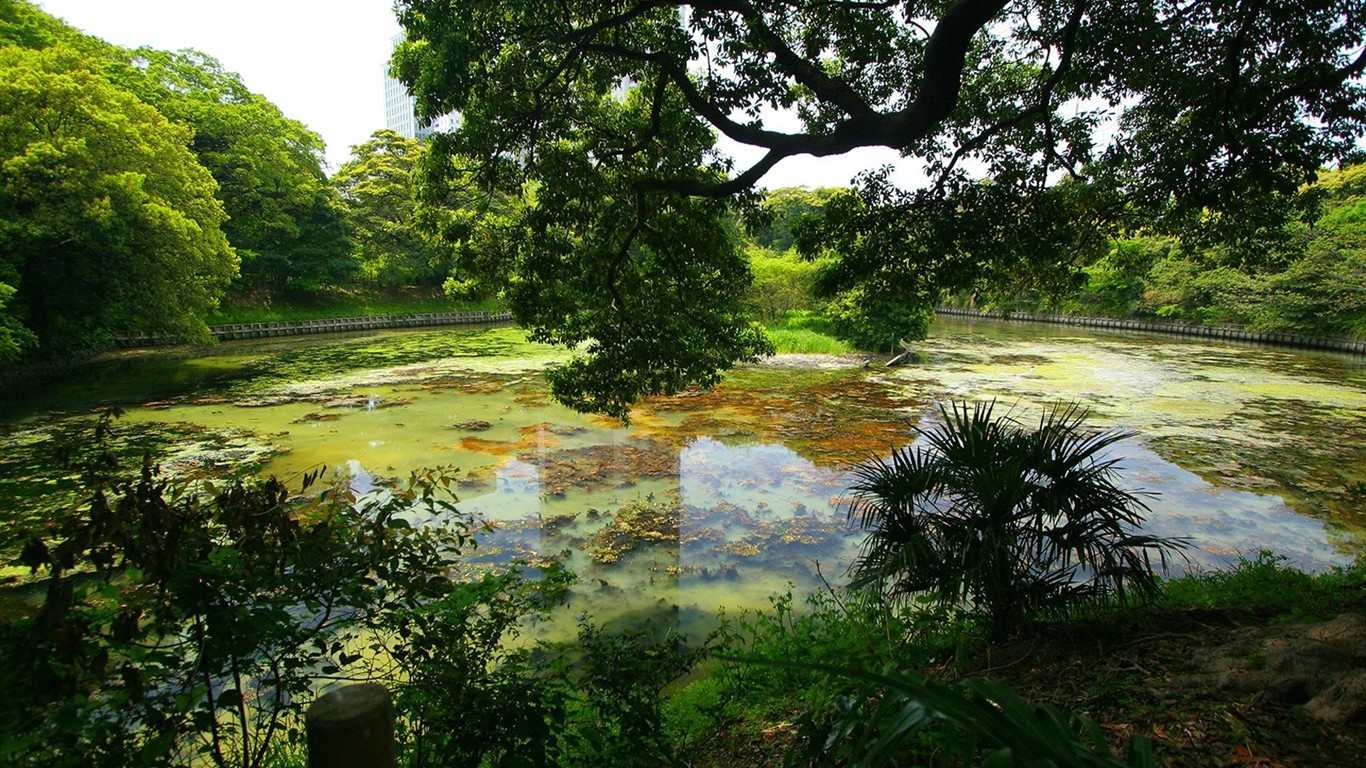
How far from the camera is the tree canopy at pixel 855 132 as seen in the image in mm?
4566

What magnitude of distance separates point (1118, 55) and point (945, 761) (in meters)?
6.04

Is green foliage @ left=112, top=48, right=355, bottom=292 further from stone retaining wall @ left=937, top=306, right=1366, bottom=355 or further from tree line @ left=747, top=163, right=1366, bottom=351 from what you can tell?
stone retaining wall @ left=937, top=306, right=1366, bottom=355

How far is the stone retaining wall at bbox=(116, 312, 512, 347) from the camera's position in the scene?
68.3 feet

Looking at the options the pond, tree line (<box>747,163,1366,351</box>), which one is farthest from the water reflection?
tree line (<box>747,163,1366,351</box>)

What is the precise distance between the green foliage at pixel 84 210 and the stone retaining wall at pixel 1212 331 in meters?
21.3

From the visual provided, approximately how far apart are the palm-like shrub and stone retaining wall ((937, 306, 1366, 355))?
1459cm

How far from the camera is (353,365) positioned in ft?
58.2

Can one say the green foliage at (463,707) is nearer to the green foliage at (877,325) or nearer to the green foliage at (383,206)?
the green foliage at (877,325)

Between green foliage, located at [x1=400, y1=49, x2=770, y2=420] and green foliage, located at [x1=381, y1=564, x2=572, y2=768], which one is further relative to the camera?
green foliage, located at [x1=400, y1=49, x2=770, y2=420]

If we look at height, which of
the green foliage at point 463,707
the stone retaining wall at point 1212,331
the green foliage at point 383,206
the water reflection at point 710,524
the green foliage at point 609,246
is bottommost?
the water reflection at point 710,524

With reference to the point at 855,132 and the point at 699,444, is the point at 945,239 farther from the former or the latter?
the point at 699,444

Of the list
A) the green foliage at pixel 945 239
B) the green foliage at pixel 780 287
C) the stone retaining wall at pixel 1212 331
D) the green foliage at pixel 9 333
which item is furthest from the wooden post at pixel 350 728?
the green foliage at pixel 780 287

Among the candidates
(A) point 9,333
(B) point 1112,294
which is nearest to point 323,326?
(A) point 9,333

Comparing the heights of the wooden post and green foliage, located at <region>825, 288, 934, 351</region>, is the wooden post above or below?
below
